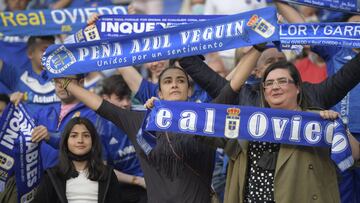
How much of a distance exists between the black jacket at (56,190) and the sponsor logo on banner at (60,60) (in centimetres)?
79

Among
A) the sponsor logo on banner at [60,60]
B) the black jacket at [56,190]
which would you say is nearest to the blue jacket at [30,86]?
the sponsor logo on banner at [60,60]

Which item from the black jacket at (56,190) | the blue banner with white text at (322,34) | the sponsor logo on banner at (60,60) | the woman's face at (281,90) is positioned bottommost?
the black jacket at (56,190)

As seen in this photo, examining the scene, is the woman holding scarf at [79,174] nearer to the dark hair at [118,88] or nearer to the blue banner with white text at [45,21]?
the dark hair at [118,88]

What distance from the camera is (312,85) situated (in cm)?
591

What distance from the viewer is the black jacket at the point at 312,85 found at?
5.55 m

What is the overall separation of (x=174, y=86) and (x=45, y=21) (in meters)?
2.41

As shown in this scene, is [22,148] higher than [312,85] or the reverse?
the reverse

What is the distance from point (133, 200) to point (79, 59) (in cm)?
138

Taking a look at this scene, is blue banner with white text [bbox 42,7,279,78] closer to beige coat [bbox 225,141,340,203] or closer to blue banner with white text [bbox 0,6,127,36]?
beige coat [bbox 225,141,340,203]

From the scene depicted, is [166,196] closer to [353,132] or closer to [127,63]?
[127,63]

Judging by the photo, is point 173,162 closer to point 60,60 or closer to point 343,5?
point 60,60

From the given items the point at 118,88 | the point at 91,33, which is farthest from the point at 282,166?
the point at 118,88

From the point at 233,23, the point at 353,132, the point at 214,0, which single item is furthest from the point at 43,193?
the point at 214,0

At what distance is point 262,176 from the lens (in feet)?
17.5
